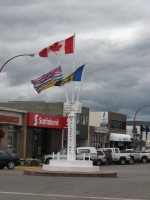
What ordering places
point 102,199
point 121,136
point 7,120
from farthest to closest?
1. point 121,136
2. point 7,120
3. point 102,199

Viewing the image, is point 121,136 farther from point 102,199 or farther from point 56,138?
point 102,199

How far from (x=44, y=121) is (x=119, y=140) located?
22842 mm

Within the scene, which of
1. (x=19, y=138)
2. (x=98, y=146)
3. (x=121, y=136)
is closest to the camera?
(x=19, y=138)

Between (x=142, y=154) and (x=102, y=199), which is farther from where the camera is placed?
(x=142, y=154)

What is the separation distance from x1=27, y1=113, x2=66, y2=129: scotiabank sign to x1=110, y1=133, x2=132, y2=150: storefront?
16718 millimetres

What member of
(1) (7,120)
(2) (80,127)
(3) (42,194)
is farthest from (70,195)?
(2) (80,127)

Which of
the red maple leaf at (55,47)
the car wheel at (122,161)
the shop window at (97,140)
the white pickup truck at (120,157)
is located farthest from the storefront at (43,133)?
the red maple leaf at (55,47)

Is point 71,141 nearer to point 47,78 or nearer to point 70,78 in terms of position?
point 70,78

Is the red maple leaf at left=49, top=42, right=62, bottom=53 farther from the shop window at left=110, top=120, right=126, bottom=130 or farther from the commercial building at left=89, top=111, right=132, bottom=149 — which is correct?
the shop window at left=110, top=120, right=126, bottom=130

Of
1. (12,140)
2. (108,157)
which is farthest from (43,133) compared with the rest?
(108,157)

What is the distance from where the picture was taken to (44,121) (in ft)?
172

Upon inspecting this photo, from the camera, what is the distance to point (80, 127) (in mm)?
61281

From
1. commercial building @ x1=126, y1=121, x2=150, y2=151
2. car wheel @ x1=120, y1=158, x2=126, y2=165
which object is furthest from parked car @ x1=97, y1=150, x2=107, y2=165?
commercial building @ x1=126, y1=121, x2=150, y2=151

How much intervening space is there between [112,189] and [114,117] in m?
57.2
